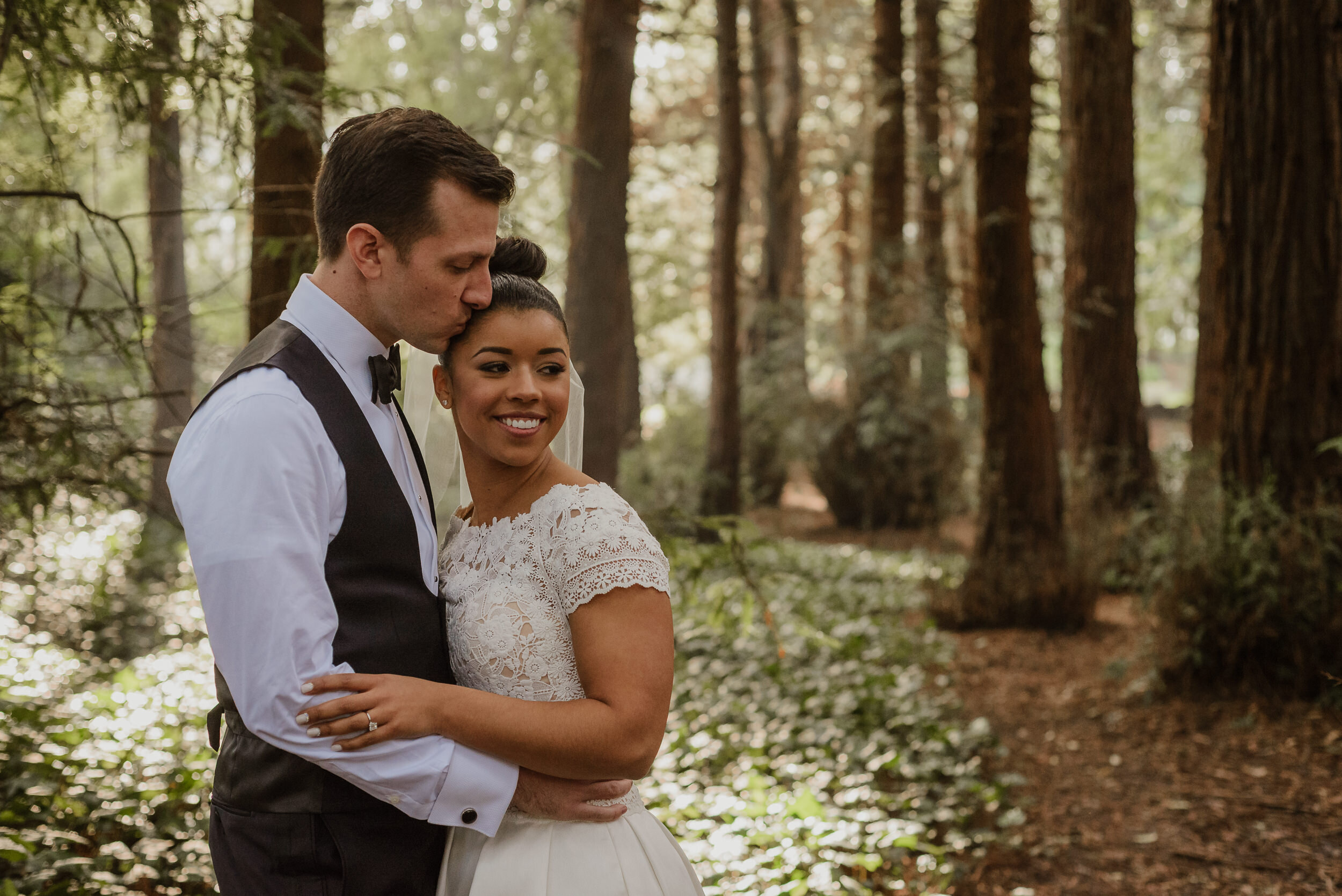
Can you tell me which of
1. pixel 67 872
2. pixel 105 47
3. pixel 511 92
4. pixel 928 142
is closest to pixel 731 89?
pixel 928 142

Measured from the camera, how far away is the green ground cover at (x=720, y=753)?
160 inches

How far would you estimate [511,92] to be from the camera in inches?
727

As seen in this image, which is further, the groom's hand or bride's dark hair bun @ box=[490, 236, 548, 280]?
bride's dark hair bun @ box=[490, 236, 548, 280]

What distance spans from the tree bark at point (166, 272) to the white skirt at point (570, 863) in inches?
89.8

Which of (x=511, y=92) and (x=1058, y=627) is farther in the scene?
(x=511, y=92)

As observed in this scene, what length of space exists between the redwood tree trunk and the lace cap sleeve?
7139 mm

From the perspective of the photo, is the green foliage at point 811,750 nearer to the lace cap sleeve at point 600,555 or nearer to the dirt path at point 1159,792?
the dirt path at point 1159,792

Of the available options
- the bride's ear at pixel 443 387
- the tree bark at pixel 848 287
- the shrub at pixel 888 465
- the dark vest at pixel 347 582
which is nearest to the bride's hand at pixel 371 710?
the dark vest at pixel 347 582

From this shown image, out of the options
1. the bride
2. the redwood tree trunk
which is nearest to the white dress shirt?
the bride

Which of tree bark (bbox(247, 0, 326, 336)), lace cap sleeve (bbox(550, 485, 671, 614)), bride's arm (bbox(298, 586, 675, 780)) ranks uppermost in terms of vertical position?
tree bark (bbox(247, 0, 326, 336))

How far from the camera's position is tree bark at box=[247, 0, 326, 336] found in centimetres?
392

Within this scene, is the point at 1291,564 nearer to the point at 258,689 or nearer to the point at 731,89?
the point at 258,689

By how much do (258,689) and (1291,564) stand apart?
5.65 m

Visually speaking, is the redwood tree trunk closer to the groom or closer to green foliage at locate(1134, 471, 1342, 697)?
green foliage at locate(1134, 471, 1342, 697)
